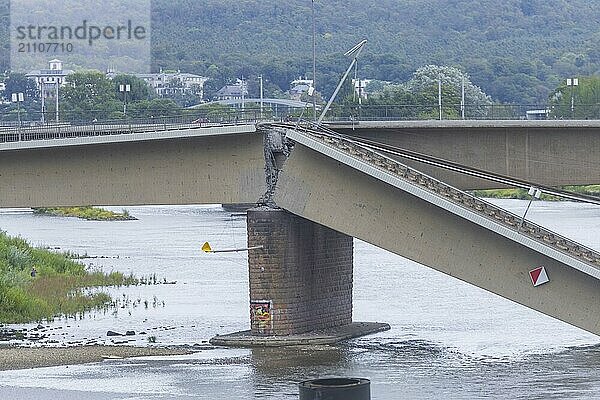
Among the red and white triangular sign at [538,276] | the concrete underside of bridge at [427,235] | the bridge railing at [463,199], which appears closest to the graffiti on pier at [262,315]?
the concrete underside of bridge at [427,235]

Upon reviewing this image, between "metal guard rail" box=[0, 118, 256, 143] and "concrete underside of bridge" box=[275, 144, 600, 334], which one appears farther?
"metal guard rail" box=[0, 118, 256, 143]

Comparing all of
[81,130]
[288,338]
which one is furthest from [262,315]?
[81,130]

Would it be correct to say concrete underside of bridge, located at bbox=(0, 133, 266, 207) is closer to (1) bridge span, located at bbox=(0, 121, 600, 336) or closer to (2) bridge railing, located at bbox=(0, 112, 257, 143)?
(1) bridge span, located at bbox=(0, 121, 600, 336)

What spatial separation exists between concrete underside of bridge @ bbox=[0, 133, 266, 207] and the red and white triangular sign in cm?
850

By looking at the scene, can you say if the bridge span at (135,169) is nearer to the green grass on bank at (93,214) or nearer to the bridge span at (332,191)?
the bridge span at (332,191)

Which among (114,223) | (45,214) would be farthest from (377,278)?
(45,214)

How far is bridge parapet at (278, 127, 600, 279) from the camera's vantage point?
35.2 metres

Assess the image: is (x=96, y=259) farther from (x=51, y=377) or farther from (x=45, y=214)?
(x=45, y=214)

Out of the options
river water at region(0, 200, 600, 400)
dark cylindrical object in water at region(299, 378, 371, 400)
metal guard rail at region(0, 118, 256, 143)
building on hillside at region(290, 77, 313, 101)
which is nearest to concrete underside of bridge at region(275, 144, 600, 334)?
river water at region(0, 200, 600, 400)

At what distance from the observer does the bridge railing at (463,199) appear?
35500mm

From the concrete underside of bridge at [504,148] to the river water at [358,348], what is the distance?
4.68 metres

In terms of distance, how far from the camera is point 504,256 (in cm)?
3650

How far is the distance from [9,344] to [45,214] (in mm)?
86955

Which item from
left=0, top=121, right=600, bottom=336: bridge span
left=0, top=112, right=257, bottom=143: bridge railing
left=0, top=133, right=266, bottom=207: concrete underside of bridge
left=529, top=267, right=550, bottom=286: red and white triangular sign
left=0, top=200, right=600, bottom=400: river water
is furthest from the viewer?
left=0, top=112, right=257, bottom=143: bridge railing
